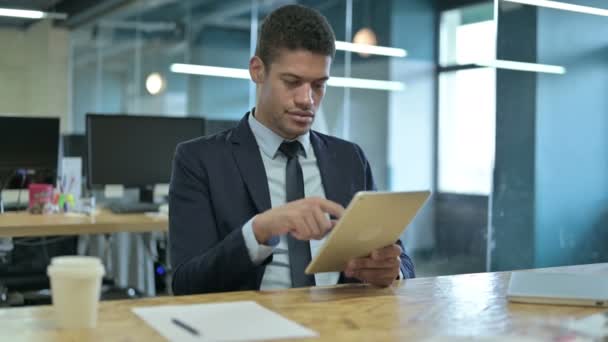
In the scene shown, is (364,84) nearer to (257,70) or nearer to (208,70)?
(208,70)

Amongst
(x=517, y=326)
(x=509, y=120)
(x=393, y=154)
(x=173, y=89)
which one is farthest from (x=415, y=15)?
(x=517, y=326)

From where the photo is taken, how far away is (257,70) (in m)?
1.77

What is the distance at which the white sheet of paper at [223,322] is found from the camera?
1.04m

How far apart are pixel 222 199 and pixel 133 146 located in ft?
7.46

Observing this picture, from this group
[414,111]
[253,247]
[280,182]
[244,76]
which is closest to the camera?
[253,247]

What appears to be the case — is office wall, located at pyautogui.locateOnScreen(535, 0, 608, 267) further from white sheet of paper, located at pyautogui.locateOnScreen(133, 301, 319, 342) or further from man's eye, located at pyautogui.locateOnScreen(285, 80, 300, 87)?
white sheet of paper, located at pyautogui.locateOnScreen(133, 301, 319, 342)

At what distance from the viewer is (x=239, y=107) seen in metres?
7.97

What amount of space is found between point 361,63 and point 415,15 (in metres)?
0.60

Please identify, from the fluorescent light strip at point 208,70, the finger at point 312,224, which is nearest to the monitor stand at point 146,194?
the finger at point 312,224

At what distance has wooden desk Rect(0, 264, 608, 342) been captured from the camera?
106 centimetres

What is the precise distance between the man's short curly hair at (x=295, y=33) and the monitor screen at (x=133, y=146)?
2206mm

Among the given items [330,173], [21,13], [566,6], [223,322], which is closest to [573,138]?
[566,6]

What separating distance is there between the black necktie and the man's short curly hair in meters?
0.21

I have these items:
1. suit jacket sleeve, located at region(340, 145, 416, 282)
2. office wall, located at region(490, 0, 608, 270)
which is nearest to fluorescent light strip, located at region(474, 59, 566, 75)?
office wall, located at region(490, 0, 608, 270)
